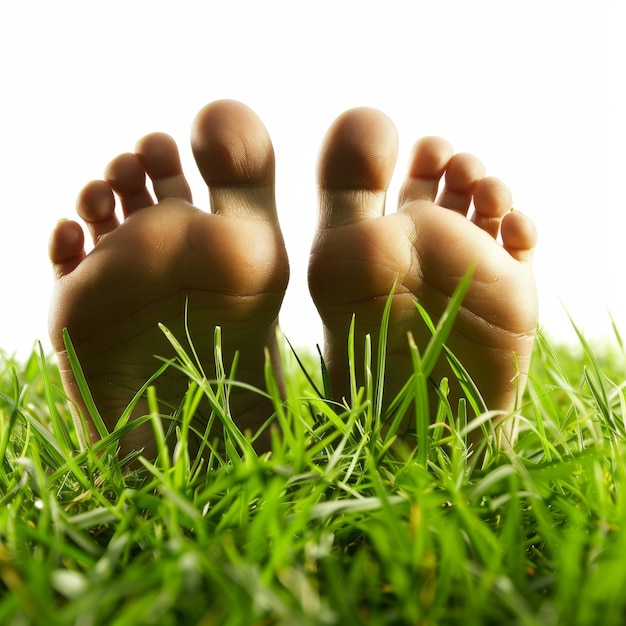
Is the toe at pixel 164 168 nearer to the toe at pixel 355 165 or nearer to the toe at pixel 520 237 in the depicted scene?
the toe at pixel 355 165

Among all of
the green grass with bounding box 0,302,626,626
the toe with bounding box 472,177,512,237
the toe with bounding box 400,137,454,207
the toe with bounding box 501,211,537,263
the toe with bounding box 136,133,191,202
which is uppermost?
the toe with bounding box 136,133,191,202

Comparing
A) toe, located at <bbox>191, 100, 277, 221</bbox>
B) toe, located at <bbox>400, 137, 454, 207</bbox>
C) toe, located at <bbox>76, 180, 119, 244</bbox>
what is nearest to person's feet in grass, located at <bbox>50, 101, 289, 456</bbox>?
toe, located at <bbox>191, 100, 277, 221</bbox>

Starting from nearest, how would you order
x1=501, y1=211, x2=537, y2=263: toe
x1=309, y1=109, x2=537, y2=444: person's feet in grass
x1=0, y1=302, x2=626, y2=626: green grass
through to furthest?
x1=0, y1=302, x2=626, y2=626: green grass → x1=309, y1=109, x2=537, y2=444: person's feet in grass → x1=501, y1=211, x2=537, y2=263: toe

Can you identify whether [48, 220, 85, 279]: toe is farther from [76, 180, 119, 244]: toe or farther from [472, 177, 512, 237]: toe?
[472, 177, 512, 237]: toe

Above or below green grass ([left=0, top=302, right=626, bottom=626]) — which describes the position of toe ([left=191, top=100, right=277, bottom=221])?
above

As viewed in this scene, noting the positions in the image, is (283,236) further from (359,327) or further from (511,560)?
(511,560)
